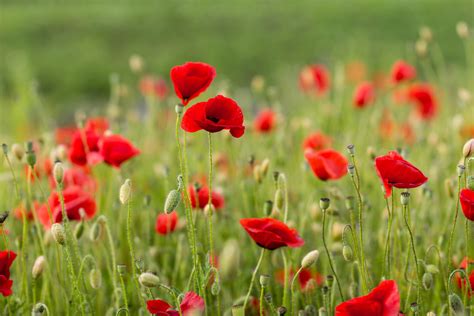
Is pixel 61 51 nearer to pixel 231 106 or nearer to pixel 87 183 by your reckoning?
pixel 87 183

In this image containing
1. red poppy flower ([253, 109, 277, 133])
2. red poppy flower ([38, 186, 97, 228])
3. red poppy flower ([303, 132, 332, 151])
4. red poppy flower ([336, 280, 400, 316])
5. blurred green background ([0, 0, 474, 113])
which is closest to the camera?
red poppy flower ([336, 280, 400, 316])

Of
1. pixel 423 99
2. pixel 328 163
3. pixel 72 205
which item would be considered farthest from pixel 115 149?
pixel 423 99

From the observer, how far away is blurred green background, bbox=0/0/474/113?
614 centimetres

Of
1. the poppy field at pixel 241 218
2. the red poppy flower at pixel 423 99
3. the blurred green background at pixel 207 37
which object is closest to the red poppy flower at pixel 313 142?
the poppy field at pixel 241 218

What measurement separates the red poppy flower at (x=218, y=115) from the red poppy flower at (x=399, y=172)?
0.26 meters

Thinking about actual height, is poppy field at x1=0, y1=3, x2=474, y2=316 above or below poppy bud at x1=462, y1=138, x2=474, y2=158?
below

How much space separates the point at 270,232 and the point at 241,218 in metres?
0.66

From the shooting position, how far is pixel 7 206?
1.99 meters

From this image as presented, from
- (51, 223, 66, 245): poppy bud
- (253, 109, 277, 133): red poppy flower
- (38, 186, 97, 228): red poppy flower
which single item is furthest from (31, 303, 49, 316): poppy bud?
(253, 109, 277, 133): red poppy flower

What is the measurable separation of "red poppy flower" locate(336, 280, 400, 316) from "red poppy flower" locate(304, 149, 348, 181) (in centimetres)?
50

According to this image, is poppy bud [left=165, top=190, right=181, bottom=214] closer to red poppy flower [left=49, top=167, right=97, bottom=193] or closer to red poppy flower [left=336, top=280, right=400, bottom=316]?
red poppy flower [left=336, top=280, right=400, bottom=316]

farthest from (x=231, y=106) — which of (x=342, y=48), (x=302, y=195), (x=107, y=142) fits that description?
(x=342, y=48)

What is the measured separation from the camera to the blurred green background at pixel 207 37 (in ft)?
20.1

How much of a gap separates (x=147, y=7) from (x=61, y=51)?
2093mm
